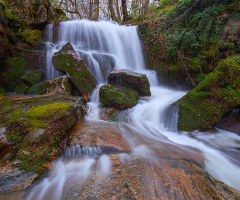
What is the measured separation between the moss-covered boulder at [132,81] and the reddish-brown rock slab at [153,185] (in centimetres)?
352

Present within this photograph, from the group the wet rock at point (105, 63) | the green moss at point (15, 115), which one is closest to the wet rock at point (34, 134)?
the green moss at point (15, 115)

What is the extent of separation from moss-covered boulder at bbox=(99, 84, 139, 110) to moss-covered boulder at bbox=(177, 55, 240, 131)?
5.57 feet

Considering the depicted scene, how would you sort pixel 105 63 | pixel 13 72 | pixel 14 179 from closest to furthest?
pixel 14 179 → pixel 13 72 → pixel 105 63

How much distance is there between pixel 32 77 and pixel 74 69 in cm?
218

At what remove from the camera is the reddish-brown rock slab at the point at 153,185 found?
1.39 metres

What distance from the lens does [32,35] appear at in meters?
7.31

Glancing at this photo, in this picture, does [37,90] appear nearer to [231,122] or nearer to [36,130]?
[36,130]

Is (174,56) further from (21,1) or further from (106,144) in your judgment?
(21,1)

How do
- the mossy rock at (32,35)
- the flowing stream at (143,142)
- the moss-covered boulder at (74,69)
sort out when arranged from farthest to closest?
the mossy rock at (32,35), the moss-covered boulder at (74,69), the flowing stream at (143,142)

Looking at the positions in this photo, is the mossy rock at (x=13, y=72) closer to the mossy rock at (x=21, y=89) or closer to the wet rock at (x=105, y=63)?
the mossy rock at (x=21, y=89)

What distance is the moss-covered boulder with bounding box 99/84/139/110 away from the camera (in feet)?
13.9

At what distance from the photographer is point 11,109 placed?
273 cm

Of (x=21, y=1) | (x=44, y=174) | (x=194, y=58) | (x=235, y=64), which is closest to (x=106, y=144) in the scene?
(x=44, y=174)

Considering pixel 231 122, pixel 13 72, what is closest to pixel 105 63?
pixel 13 72
